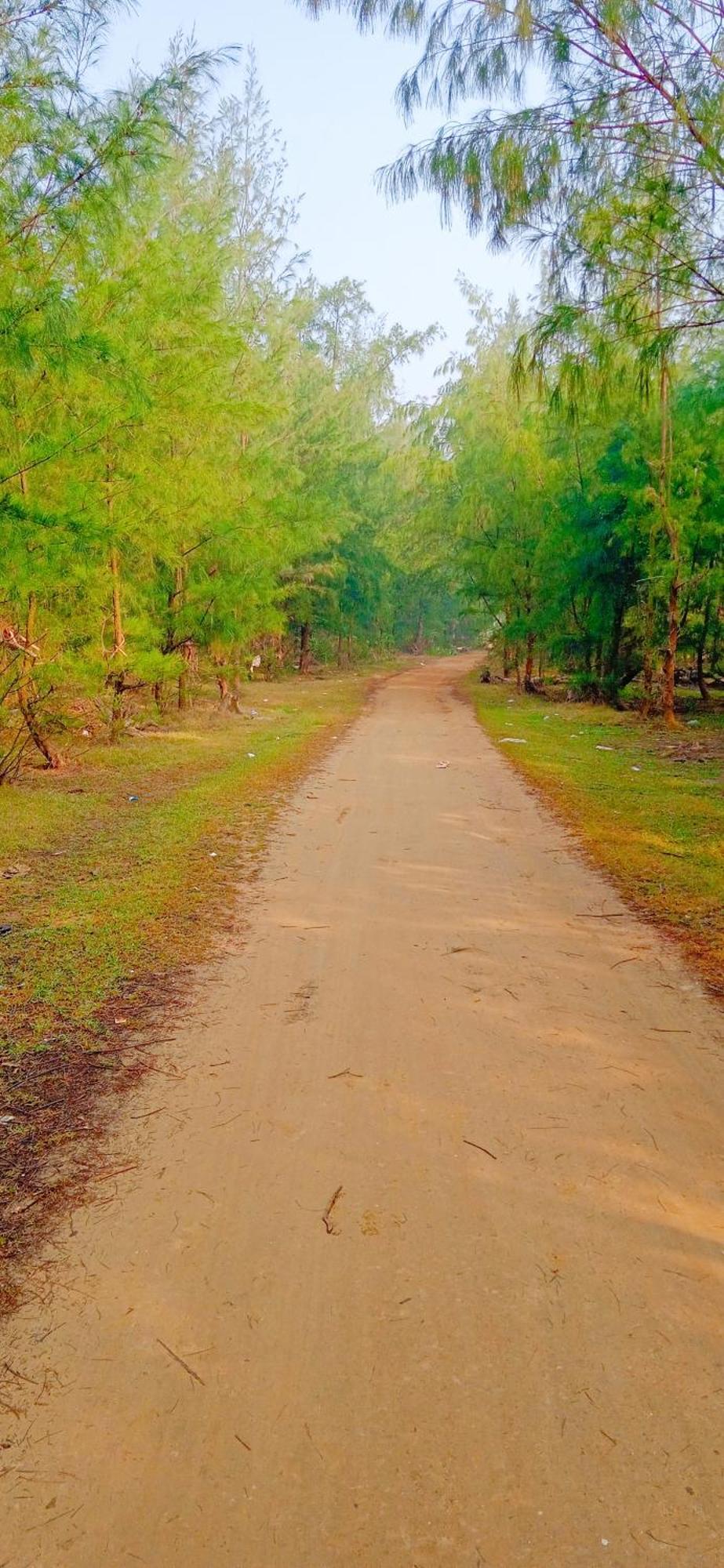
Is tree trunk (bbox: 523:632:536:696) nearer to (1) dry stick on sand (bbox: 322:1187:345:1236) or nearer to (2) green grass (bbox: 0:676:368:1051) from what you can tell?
(2) green grass (bbox: 0:676:368:1051)

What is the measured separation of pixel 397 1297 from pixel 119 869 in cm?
446

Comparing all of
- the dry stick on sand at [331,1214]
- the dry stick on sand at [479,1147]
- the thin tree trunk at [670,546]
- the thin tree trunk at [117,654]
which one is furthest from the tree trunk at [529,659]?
the dry stick on sand at [331,1214]

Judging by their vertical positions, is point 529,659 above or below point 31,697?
above

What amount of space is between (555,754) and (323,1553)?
10.6m

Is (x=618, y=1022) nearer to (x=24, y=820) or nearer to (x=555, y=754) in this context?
(x=24, y=820)

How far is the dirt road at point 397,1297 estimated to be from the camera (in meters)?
1.81

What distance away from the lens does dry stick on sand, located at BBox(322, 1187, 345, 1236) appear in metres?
2.60

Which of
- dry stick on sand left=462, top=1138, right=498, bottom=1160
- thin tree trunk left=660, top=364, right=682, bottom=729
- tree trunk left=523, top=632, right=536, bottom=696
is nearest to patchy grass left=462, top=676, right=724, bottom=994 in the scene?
thin tree trunk left=660, top=364, right=682, bottom=729

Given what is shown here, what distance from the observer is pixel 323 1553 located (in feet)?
5.70

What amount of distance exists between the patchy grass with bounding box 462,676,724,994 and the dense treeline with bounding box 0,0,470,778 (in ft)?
16.7

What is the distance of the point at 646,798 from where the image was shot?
8.75 meters

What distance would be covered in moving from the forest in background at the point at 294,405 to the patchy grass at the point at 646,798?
1999 mm

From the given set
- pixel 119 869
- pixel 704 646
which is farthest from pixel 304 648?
pixel 119 869

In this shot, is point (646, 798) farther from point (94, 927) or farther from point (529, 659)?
point (529, 659)
